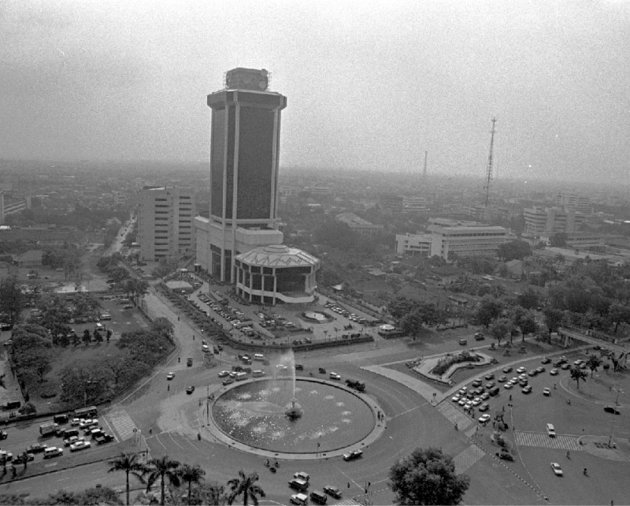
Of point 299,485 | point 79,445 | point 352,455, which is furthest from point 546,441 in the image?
point 79,445

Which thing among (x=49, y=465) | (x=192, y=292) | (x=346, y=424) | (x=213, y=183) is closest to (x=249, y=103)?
(x=213, y=183)

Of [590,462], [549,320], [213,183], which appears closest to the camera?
[590,462]

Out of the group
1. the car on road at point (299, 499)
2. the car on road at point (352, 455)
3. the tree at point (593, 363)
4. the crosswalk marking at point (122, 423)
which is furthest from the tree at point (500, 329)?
the crosswalk marking at point (122, 423)

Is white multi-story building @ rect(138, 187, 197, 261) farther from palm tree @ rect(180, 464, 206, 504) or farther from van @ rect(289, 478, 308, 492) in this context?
palm tree @ rect(180, 464, 206, 504)

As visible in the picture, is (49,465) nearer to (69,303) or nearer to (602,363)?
(69,303)

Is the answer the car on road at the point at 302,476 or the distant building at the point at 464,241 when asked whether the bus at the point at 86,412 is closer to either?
the car on road at the point at 302,476

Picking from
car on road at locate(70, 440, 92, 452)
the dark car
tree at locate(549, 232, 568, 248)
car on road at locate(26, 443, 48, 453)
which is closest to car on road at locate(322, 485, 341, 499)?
car on road at locate(70, 440, 92, 452)
